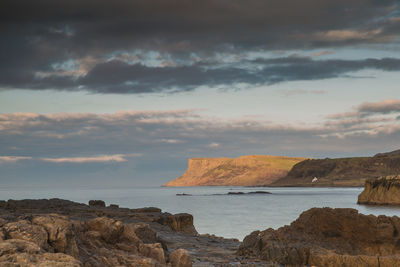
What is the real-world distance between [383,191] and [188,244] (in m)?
81.4

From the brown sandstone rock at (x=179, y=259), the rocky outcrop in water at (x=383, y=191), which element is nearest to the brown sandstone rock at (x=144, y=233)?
the brown sandstone rock at (x=179, y=259)

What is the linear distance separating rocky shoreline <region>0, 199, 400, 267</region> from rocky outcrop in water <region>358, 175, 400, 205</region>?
2971 inches

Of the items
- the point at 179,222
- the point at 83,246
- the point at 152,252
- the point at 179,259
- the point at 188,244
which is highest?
the point at 83,246

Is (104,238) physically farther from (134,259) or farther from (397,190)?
(397,190)

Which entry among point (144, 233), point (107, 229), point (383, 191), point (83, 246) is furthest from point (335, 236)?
point (383, 191)

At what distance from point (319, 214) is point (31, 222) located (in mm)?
13367

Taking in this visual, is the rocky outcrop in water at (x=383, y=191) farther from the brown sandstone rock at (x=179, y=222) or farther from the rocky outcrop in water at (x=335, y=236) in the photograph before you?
the rocky outcrop in water at (x=335, y=236)

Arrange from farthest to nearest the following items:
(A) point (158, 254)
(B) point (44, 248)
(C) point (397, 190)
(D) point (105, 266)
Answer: (C) point (397, 190)
(A) point (158, 254)
(D) point (105, 266)
(B) point (44, 248)

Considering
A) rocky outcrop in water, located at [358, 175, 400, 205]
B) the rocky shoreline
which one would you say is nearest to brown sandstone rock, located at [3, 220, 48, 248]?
the rocky shoreline

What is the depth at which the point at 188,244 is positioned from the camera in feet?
78.4

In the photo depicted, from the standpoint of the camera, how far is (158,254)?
1384 cm

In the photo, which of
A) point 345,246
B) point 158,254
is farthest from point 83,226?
point 345,246

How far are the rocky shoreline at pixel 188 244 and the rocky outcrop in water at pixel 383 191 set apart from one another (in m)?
75.5

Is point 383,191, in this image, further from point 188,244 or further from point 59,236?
point 59,236
